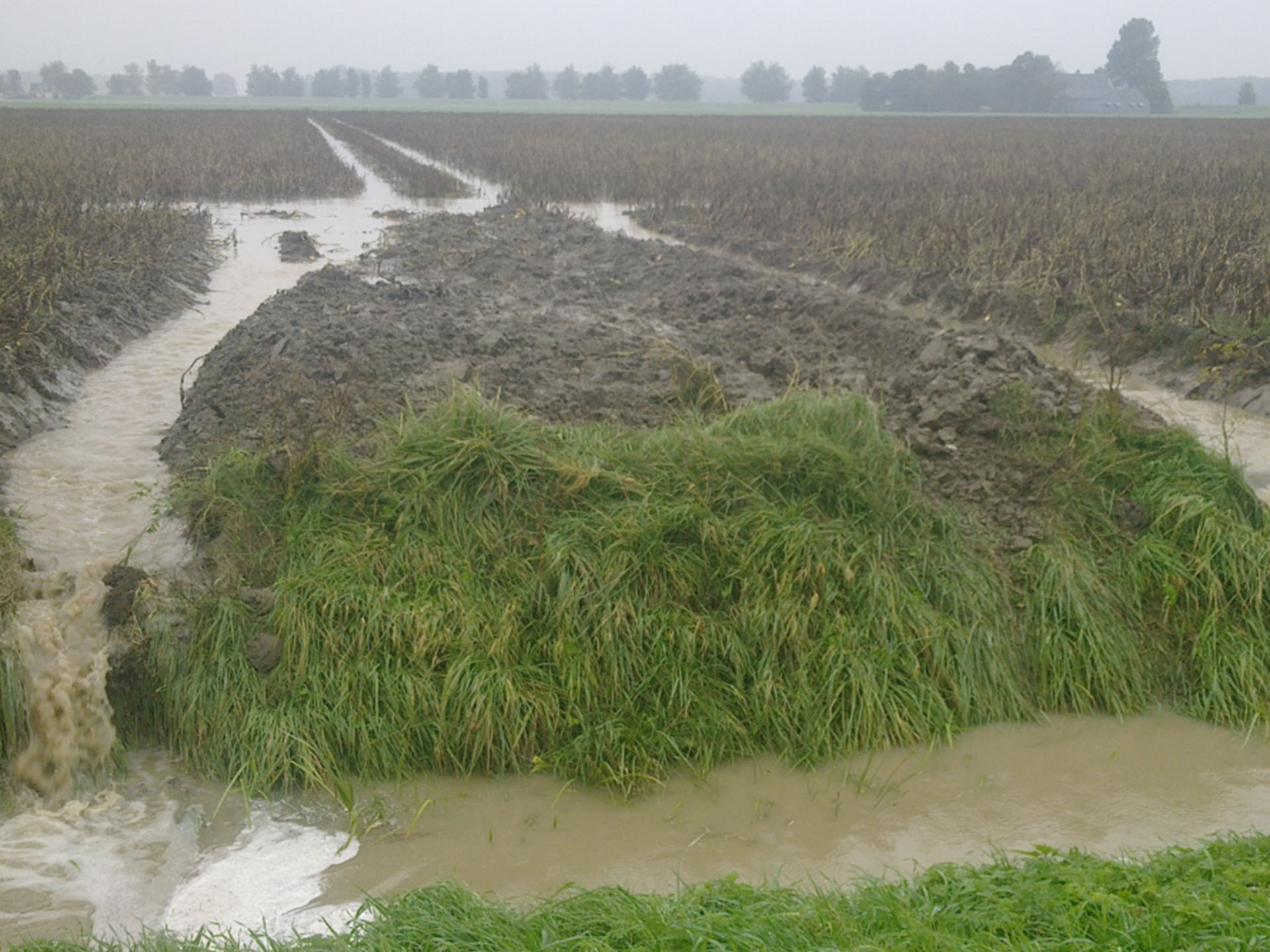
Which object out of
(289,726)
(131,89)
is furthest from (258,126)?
(131,89)

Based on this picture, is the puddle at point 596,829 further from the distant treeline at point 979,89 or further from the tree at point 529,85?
the tree at point 529,85

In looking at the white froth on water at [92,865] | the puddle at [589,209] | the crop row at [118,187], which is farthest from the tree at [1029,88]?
the white froth on water at [92,865]

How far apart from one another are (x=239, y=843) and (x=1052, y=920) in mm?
3064

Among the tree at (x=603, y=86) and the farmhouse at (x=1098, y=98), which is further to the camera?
the tree at (x=603, y=86)

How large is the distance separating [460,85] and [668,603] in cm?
16591

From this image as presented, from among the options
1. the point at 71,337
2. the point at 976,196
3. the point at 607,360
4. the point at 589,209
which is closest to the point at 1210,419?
the point at 607,360

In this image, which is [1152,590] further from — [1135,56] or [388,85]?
[388,85]

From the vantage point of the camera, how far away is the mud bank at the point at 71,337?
27.1 ft

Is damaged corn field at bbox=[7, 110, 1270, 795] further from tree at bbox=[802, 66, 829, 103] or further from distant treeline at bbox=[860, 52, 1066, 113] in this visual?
tree at bbox=[802, 66, 829, 103]

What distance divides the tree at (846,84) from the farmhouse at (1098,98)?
3976 centimetres

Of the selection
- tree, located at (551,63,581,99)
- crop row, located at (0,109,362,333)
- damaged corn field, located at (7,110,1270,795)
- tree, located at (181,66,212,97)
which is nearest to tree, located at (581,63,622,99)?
tree, located at (551,63,581,99)

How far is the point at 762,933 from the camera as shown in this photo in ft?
10.7

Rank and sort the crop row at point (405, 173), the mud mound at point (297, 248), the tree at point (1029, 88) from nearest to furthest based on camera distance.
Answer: the mud mound at point (297, 248), the crop row at point (405, 173), the tree at point (1029, 88)

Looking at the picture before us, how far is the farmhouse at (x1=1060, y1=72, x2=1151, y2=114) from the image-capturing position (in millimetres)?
89938
